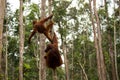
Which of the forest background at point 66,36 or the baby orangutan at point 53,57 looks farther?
the forest background at point 66,36

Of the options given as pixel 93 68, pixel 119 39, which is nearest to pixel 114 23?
pixel 119 39

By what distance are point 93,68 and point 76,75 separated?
13.4 ft

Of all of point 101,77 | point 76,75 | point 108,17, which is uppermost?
point 108,17

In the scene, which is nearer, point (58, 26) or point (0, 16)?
point (0, 16)

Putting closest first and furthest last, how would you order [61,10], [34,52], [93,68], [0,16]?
[0,16] < [61,10] < [34,52] < [93,68]

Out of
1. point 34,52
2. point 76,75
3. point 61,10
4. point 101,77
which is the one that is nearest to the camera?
point 101,77

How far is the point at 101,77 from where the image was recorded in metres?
15.1

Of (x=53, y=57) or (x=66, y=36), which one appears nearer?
(x=53, y=57)

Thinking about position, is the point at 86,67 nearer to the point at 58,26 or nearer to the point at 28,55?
the point at 28,55

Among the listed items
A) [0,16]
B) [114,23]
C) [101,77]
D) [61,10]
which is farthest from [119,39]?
[0,16]

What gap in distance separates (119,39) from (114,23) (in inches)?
134

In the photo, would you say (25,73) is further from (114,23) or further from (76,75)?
(76,75)

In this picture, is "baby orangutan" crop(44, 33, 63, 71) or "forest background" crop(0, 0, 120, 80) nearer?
"baby orangutan" crop(44, 33, 63, 71)

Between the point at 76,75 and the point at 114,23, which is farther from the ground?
the point at 114,23
